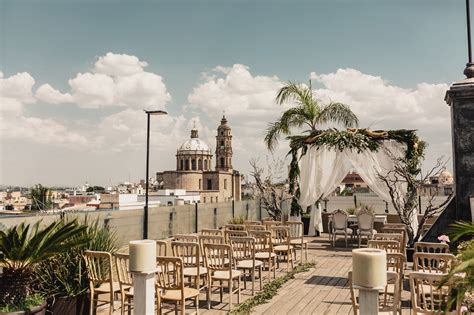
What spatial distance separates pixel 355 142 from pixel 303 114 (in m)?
2.70

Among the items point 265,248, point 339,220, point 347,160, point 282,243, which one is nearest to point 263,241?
point 265,248

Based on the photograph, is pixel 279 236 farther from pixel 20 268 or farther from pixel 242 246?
pixel 20 268

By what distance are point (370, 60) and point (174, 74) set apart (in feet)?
18.0

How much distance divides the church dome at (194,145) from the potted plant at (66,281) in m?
82.2

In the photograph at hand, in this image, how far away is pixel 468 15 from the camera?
8.03 metres

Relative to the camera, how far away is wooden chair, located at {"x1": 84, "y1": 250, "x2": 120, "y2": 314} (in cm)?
468

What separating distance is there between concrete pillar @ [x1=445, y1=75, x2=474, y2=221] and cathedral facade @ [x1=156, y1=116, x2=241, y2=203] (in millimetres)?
75148

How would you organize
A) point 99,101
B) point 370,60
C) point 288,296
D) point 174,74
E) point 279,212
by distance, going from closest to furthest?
point 288,296, point 370,60, point 174,74, point 279,212, point 99,101

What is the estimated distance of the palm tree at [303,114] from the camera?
14000 millimetres

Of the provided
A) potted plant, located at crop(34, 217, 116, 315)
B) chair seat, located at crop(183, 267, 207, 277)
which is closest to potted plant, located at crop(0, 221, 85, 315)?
potted plant, located at crop(34, 217, 116, 315)

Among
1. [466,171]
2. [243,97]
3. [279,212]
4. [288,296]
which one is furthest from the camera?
[243,97]

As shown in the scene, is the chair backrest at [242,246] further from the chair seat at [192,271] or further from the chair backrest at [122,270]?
the chair backrest at [122,270]

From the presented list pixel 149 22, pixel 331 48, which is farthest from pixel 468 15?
pixel 149 22

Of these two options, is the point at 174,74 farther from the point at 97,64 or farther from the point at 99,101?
the point at 99,101
